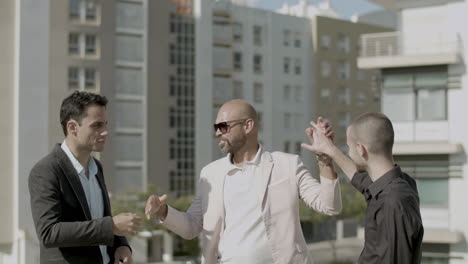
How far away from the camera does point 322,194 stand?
5316 millimetres

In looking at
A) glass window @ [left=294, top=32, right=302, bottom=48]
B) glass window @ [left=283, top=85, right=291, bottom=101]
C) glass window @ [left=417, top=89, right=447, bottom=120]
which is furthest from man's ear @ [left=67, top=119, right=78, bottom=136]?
glass window @ [left=294, top=32, right=302, bottom=48]

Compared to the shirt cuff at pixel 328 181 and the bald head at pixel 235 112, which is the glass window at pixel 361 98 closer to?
the bald head at pixel 235 112

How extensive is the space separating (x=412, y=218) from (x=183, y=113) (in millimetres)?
58480

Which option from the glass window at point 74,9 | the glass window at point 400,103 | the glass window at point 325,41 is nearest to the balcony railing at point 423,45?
the glass window at point 400,103

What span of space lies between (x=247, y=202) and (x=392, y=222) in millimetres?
1448

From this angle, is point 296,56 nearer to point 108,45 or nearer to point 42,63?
point 108,45

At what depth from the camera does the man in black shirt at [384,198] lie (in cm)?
438

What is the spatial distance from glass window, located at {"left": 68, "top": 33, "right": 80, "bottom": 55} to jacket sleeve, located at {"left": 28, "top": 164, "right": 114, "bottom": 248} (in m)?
52.4

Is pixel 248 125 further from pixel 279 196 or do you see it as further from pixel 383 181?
pixel 383 181

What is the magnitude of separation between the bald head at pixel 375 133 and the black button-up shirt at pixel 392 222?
133 mm

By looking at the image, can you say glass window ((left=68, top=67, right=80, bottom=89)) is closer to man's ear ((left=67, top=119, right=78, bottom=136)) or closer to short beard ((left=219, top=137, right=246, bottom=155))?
short beard ((left=219, top=137, right=246, bottom=155))

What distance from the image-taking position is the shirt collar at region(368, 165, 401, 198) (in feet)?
15.1

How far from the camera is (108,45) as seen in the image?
58156 millimetres

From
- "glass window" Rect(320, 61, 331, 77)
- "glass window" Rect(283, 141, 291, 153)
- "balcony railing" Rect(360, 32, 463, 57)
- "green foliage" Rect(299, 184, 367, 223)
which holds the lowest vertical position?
"green foliage" Rect(299, 184, 367, 223)
